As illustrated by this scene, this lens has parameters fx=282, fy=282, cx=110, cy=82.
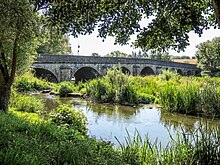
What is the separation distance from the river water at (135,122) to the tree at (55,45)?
9.58 feet

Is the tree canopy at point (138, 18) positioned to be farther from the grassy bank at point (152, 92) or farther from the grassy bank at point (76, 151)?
the grassy bank at point (152, 92)

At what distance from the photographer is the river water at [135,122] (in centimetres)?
885

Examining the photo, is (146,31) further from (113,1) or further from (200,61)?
(200,61)

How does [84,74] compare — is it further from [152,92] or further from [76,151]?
[76,151]

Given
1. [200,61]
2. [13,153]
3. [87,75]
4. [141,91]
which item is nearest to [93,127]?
[13,153]

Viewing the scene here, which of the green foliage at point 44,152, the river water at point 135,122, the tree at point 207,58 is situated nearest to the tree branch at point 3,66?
the river water at point 135,122

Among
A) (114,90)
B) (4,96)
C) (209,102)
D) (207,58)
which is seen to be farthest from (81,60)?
(4,96)

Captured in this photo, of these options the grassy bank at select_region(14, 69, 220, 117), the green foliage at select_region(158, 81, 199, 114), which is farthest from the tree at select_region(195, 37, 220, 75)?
the green foliage at select_region(158, 81, 199, 114)

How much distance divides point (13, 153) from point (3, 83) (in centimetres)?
528

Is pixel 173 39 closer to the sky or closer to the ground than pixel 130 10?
closer to the ground

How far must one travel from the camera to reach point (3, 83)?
8156 millimetres

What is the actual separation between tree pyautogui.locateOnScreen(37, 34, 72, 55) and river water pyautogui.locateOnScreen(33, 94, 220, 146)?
9.58ft

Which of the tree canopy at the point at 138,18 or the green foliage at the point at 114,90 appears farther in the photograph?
the green foliage at the point at 114,90

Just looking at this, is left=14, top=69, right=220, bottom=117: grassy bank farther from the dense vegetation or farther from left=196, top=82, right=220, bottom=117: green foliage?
the dense vegetation
